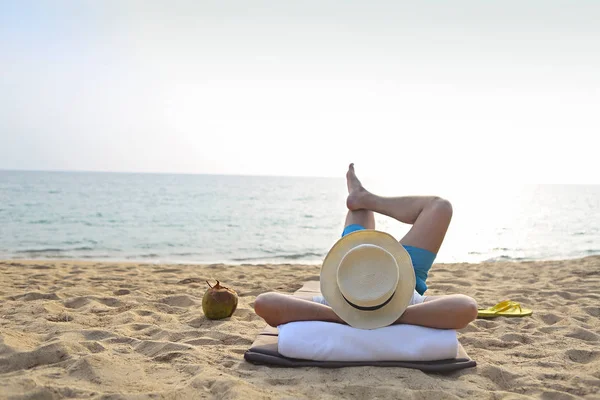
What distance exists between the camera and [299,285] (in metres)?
6.23

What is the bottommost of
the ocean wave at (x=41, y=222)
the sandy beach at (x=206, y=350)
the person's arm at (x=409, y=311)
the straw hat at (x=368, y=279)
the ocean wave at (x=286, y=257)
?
the ocean wave at (x=286, y=257)

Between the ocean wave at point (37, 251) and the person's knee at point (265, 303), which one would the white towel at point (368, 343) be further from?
the ocean wave at point (37, 251)

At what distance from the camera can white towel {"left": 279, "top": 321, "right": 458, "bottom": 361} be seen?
9.95ft

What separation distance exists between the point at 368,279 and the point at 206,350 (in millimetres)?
1186

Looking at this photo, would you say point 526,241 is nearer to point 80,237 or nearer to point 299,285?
point 299,285

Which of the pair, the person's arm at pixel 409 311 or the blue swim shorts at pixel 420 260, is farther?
the blue swim shorts at pixel 420 260

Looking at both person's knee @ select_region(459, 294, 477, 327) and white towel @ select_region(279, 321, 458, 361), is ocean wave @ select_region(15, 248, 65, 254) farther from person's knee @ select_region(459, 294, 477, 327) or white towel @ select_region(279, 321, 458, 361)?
person's knee @ select_region(459, 294, 477, 327)

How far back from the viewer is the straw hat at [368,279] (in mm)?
2914

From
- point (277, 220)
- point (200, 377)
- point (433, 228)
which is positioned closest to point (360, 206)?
point (433, 228)

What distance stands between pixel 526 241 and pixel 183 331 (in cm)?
1482

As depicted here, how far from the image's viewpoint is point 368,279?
293 cm

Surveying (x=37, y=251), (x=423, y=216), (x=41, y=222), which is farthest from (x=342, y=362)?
(x=41, y=222)

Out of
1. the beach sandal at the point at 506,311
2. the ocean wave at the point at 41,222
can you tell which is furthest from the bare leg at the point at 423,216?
the ocean wave at the point at 41,222

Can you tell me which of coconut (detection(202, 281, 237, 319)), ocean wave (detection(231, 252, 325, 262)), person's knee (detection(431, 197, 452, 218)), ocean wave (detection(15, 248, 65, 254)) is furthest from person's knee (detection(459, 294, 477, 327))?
ocean wave (detection(15, 248, 65, 254))
